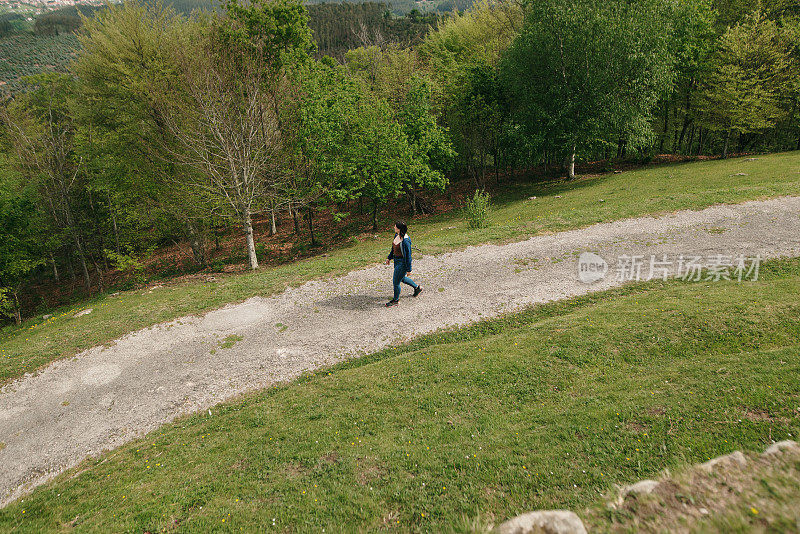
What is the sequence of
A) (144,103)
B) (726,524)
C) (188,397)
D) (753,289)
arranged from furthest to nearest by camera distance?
1. (144,103)
2. (753,289)
3. (188,397)
4. (726,524)

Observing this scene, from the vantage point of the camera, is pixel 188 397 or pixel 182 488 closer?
pixel 182 488

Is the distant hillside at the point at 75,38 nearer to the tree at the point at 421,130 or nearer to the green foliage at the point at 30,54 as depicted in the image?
the green foliage at the point at 30,54

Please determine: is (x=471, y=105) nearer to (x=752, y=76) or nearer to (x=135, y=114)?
(x=752, y=76)

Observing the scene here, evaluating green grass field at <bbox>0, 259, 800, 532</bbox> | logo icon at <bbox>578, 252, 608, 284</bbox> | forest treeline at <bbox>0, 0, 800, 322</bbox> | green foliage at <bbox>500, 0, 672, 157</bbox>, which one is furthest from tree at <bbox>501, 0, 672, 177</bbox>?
green grass field at <bbox>0, 259, 800, 532</bbox>

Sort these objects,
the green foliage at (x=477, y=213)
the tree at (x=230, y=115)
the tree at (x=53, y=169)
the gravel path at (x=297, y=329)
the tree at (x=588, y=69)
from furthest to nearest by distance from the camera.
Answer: the tree at (x=588, y=69) < the tree at (x=53, y=169) < the green foliage at (x=477, y=213) < the tree at (x=230, y=115) < the gravel path at (x=297, y=329)

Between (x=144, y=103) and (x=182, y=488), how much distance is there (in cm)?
2555

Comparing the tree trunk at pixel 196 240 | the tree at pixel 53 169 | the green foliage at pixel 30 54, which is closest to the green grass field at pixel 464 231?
the tree trunk at pixel 196 240

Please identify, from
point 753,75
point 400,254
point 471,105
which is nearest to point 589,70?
point 471,105

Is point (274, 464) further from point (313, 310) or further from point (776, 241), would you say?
point (776, 241)

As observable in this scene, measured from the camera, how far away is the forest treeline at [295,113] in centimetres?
2284

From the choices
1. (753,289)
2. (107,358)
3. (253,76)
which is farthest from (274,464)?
(253,76)

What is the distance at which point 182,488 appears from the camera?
659 centimetres

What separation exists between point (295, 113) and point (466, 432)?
25.7 metres

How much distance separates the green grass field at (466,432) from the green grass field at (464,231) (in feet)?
24.3
